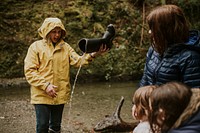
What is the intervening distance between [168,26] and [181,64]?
0.29 m

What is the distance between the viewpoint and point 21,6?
396 inches

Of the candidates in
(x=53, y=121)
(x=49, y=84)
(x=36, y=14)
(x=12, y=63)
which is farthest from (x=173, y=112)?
(x=36, y=14)

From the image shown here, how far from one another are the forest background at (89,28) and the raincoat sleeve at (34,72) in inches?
182

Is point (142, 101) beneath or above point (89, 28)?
above

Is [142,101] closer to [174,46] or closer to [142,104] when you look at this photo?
[142,104]

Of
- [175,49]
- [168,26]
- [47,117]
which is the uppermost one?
[168,26]

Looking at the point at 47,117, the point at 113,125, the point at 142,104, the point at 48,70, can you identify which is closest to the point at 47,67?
the point at 48,70

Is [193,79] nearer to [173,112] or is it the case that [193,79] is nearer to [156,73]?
[156,73]

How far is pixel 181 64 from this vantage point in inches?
105

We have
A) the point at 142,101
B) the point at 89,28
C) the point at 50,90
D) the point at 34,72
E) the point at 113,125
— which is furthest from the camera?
the point at 89,28

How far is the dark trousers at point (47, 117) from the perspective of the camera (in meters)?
4.33

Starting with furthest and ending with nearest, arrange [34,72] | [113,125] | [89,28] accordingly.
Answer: [89,28] → [113,125] → [34,72]

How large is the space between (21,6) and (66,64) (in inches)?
239

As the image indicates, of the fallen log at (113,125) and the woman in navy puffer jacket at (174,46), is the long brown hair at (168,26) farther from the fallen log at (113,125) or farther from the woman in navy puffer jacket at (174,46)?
the fallen log at (113,125)
